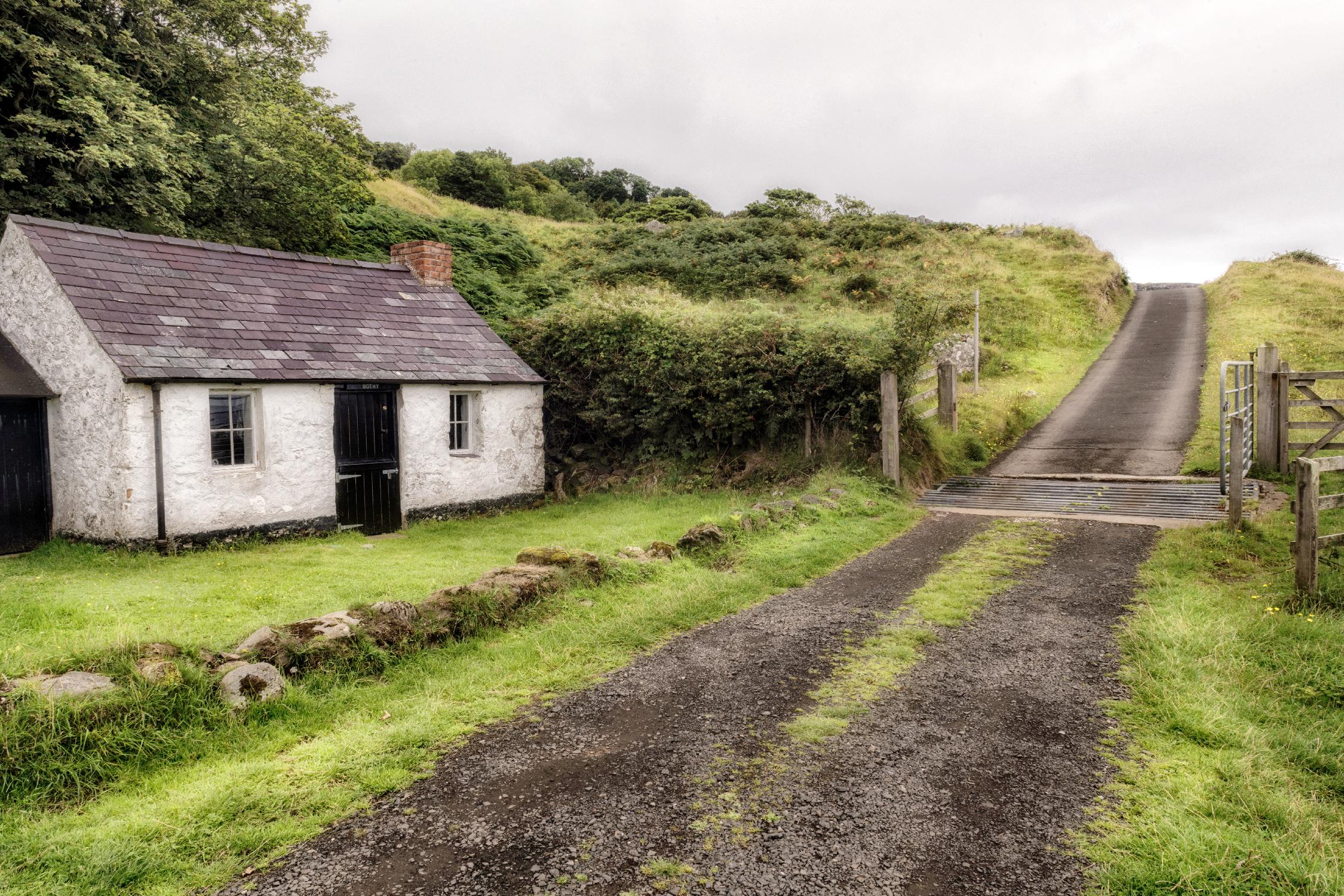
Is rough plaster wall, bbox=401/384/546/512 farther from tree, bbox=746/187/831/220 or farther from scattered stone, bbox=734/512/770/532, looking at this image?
tree, bbox=746/187/831/220

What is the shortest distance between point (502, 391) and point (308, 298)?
154 inches

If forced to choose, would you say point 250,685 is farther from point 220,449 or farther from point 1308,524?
point 1308,524

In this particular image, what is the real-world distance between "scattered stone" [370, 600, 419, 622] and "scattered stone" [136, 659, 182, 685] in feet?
5.27

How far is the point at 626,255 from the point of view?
30.4 m

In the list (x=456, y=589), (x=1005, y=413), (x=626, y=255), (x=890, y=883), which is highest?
(x=626, y=255)

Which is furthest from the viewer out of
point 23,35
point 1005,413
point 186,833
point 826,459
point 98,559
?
point 1005,413

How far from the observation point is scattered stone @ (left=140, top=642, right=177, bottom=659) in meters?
5.30

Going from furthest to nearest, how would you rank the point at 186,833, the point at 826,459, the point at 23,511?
1. the point at 826,459
2. the point at 23,511
3. the point at 186,833

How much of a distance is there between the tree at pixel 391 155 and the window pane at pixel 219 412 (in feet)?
162

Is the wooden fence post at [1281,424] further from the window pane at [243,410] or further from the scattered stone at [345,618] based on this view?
the window pane at [243,410]

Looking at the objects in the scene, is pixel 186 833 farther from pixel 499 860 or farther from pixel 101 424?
pixel 101 424

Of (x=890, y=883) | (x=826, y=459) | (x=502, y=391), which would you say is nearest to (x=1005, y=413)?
(x=826, y=459)

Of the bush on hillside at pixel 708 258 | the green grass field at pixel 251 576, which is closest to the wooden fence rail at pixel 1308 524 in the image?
the green grass field at pixel 251 576

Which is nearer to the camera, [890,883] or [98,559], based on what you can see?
[890,883]
